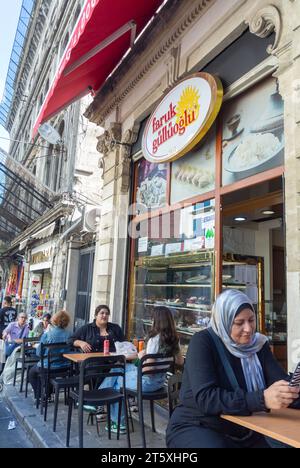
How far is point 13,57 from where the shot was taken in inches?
1125

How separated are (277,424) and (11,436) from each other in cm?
400

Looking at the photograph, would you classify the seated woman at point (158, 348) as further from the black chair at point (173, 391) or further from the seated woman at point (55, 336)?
the seated woman at point (55, 336)

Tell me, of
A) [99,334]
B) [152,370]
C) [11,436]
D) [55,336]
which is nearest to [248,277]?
[99,334]

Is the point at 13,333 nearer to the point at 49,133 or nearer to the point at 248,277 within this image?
the point at 248,277

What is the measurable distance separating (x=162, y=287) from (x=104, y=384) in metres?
1.95

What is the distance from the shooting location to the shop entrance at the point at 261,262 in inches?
260

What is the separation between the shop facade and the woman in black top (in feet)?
3.38

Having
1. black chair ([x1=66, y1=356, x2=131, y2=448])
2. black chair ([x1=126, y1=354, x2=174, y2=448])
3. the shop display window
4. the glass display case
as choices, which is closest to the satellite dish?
the shop display window

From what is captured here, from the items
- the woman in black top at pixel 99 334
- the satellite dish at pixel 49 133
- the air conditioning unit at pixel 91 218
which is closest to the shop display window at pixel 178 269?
the woman in black top at pixel 99 334

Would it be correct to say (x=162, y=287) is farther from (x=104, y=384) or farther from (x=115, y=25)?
(x=115, y=25)

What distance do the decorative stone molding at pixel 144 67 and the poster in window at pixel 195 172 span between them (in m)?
1.69

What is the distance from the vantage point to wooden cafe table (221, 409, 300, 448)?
1723 mm

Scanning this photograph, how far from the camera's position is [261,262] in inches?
282
